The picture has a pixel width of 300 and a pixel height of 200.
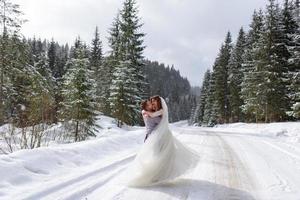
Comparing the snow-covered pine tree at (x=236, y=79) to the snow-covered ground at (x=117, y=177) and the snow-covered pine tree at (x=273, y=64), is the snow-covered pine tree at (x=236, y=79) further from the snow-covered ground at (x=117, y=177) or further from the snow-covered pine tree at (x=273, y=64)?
the snow-covered ground at (x=117, y=177)

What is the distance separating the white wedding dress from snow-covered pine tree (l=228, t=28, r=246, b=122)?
4183 centimetres

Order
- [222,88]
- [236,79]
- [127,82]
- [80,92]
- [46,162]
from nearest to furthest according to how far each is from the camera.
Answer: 1. [46,162]
2. [80,92]
3. [127,82]
4. [236,79]
5. [222,88]

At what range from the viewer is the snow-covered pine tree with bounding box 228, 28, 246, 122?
49719 millimetres

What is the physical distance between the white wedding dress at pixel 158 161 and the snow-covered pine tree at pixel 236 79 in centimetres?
4183

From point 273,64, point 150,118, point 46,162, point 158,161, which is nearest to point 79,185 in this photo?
point 158,161

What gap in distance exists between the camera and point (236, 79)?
50469 mm

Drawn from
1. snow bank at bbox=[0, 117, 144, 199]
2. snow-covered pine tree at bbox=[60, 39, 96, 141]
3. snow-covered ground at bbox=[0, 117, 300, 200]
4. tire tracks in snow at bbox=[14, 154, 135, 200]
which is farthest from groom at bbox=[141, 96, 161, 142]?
snow-covered pine tree at bbox=[60, 39, 96, 141]

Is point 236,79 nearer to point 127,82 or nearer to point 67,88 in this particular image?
point 127,82

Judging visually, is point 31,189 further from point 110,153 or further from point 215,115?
point 215,115

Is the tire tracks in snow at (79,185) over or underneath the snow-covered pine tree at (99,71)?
underneath

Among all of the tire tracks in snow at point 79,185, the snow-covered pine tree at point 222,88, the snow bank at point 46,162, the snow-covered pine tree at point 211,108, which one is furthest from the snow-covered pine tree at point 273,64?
the tire tracks in snow at point 79,185

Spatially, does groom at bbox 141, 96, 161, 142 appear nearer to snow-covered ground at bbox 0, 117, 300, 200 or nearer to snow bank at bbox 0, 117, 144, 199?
snow-covered ground at bbox 0, 117, 300, 200

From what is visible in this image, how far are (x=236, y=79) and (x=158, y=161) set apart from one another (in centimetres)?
4438

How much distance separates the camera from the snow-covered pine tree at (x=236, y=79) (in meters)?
49.7
